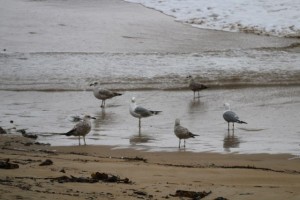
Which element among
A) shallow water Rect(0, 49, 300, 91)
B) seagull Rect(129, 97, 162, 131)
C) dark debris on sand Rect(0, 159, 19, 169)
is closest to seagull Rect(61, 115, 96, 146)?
seagull Rect(129, 97, 162, 131)

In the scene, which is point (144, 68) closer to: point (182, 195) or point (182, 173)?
point (182, 173)

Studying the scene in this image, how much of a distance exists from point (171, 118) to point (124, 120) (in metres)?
0.78

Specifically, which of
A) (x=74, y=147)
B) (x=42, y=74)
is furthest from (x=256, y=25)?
(x=74, y=147)

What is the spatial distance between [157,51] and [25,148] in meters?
9.01

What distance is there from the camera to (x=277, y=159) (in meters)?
8.29

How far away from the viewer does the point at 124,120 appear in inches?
440

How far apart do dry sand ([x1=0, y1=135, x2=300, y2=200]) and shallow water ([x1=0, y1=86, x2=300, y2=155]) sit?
63 cm

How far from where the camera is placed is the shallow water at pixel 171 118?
30.9 ft

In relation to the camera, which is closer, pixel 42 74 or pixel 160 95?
pixel 160 95

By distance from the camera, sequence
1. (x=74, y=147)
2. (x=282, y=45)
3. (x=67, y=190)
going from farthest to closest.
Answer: (x=282, y=45), (x=74, y=147), (x=67, y=190)

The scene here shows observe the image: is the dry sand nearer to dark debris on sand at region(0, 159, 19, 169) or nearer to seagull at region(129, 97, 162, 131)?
dark debris on sand at region(0, 159, 19, 169)

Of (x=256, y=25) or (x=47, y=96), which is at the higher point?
(x=256, y=25)

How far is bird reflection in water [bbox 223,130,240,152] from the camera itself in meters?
9.22

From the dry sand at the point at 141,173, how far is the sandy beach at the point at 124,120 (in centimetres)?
1
